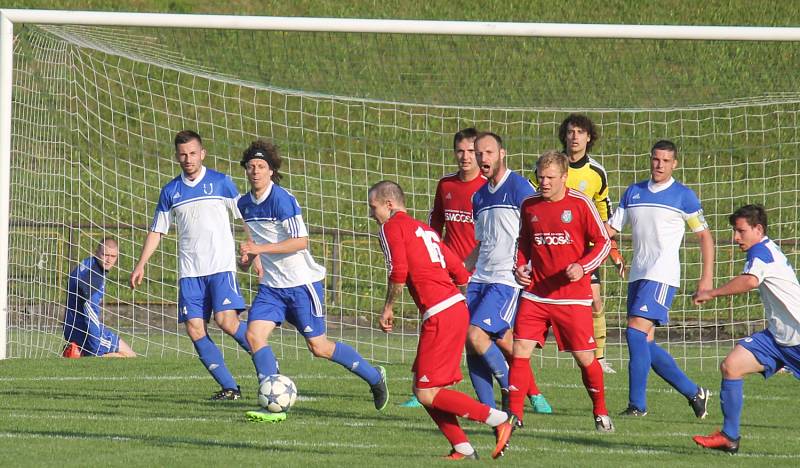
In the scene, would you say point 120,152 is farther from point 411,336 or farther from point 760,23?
point 760,23

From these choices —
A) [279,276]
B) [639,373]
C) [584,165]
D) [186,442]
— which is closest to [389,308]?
[186,442]

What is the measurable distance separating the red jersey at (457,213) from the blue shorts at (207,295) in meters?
1.64

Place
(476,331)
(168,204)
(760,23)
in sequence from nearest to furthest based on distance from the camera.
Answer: (476,331) → (168,204) → (760,23)

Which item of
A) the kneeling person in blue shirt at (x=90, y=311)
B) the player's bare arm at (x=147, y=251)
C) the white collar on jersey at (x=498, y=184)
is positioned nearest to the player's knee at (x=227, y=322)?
the player's bare arm at (x=147, y=251)

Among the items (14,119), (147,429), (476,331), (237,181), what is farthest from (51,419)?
(237,181)

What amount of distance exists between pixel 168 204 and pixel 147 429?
2287 millimetres

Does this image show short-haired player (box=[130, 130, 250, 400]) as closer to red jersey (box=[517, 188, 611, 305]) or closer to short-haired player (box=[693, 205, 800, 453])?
red jersey (box=[517, 188, 611, 305])

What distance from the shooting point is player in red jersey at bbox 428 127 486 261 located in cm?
958

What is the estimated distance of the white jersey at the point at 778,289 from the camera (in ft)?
25.1

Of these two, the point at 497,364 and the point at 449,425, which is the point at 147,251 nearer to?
the point at 497,364

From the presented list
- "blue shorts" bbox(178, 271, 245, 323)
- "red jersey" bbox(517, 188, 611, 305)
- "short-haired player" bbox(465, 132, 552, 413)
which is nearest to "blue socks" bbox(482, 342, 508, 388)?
"short-haired player" bbox(465, 132, 552, 413)

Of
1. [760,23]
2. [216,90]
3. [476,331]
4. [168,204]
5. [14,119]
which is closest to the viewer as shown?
[476,331]

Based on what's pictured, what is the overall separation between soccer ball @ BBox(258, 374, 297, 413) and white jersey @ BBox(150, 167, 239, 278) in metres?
1.54

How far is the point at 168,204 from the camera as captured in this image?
1001cm
